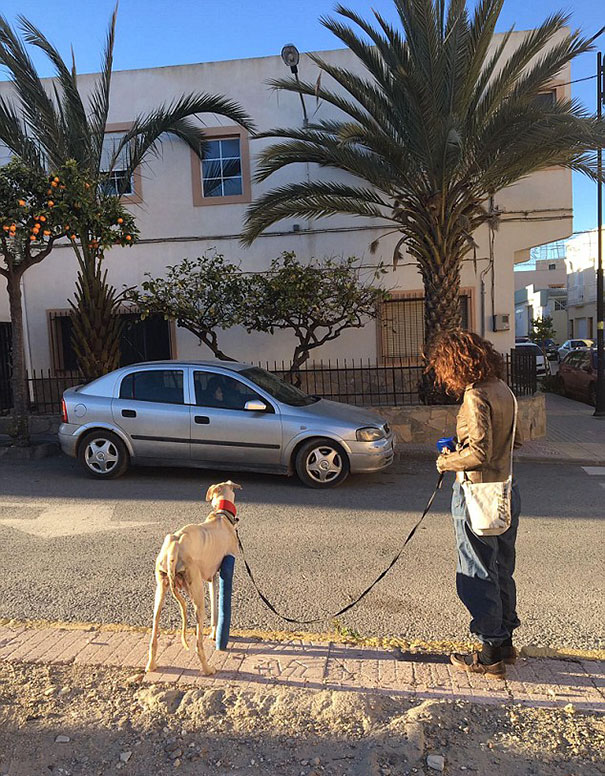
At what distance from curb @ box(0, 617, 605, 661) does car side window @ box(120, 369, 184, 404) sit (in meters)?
4.24

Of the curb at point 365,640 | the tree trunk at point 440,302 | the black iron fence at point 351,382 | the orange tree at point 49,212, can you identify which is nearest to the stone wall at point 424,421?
the tree trunk at point 440,302

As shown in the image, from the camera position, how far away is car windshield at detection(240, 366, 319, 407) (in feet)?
25.1

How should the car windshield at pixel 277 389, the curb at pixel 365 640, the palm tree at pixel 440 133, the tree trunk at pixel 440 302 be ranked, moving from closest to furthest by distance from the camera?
1. the curb at pixel 365 640
2. the car windshield at pixel 277 389
3. the palm tree at pixel 440 133
4. the tree trunk at pixel 440 302

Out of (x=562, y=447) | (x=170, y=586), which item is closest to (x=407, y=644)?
(x=170, y=586)

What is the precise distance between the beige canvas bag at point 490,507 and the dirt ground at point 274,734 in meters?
0.80

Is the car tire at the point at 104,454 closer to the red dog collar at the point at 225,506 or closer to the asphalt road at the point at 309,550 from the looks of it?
the asphalt road at the point at 309,550

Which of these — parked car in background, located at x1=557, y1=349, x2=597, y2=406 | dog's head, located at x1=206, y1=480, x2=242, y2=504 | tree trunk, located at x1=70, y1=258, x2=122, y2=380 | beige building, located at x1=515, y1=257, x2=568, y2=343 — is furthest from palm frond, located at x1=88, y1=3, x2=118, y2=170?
beige building, located at x1=515, y1=257, x2=568, y2=343

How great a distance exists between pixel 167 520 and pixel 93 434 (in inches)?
94.1

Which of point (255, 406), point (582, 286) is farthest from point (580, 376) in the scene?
point (582, 286)

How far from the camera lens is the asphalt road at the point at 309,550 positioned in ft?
12.7

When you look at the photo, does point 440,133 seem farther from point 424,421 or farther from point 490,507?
point 490,507

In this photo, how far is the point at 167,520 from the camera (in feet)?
19.8

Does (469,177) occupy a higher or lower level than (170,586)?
higher

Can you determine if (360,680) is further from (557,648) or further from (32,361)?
(32,361)
